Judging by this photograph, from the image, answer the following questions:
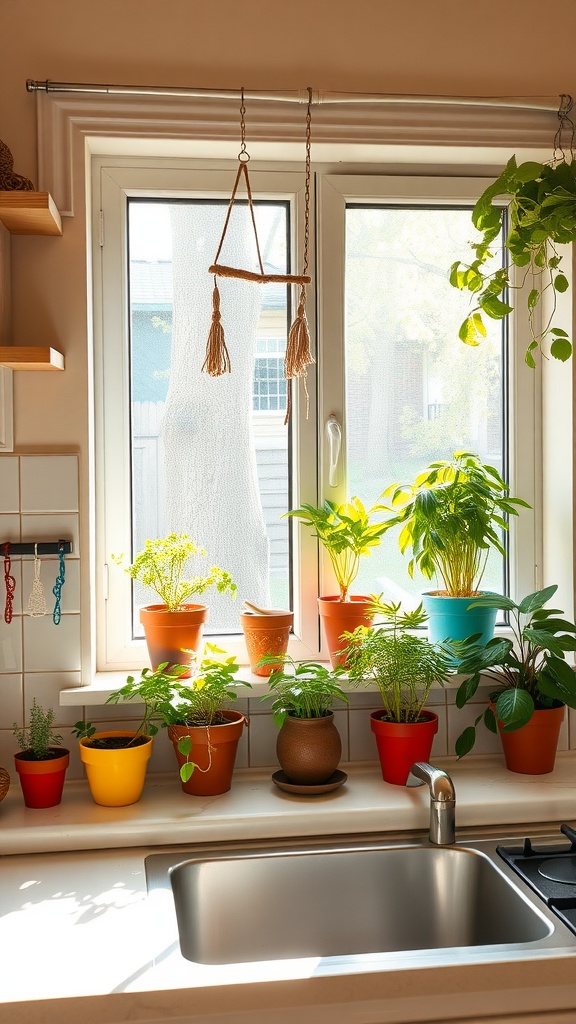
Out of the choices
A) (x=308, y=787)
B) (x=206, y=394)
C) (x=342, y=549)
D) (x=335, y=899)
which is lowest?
(x=335, y=899)

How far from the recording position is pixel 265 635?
194 centimetres

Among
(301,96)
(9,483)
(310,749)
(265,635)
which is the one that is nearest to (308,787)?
(310,749)

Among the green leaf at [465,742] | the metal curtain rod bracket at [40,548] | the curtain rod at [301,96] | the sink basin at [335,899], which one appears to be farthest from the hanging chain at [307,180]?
the sink basin at [335,899]

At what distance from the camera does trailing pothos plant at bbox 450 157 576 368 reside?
5.82 feet

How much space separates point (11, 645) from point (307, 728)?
637 millimetres

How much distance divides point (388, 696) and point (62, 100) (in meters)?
1.42

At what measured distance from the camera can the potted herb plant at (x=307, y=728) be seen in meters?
1.77

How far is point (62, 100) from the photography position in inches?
71.6

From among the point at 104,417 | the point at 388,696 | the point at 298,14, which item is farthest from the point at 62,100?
the point at 388,696

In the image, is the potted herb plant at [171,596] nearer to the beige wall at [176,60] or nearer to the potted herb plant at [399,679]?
the beige wall at [176,60]

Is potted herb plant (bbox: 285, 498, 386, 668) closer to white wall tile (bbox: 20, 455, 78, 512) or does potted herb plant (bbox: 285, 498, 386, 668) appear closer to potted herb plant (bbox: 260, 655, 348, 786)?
potted herb plant (bbox: 260, 655, 348, 786)

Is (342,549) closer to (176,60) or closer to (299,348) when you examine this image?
(299,348)

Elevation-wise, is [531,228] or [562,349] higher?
[531,228]

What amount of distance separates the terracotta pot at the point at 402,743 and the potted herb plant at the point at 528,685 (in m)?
0.08
